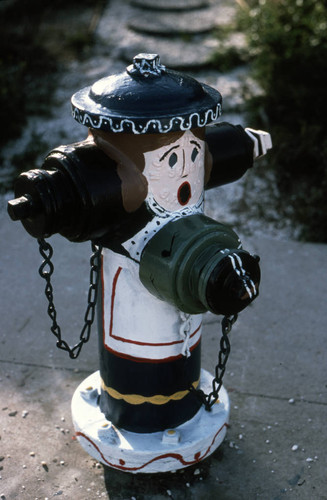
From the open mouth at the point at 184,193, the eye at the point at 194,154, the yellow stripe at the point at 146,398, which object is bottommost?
the yellow stripe at the point at 146,398

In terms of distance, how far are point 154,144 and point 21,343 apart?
170cm

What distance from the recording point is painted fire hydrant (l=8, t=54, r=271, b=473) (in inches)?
77.7

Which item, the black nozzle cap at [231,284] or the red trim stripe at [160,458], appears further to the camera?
the red trim stripe at [160,458]

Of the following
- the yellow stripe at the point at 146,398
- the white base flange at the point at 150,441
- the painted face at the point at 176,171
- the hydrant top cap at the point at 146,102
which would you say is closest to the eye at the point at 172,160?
the painted face at the point at 176,171

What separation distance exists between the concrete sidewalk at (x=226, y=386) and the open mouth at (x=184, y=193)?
1.15 metres

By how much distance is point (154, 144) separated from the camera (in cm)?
204

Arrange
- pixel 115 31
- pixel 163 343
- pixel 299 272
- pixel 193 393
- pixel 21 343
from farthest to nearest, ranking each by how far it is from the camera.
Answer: pixel 115 31 < pixel 299 272 < pixel 21 343 < pixel 193 393 < pixel 163 343

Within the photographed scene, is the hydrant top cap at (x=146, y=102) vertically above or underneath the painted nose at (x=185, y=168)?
above

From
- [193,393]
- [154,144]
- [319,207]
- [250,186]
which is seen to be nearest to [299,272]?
[319,207]

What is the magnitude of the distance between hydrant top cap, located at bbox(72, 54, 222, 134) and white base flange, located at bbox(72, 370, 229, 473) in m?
1.19

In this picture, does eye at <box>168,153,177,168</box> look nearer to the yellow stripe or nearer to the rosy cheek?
the rosy cheek

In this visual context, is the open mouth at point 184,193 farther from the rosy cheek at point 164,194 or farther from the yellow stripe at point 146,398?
the yellow stripe at point 146,398

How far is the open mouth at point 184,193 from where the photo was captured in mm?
2154

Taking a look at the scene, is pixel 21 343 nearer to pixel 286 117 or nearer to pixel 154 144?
pixel 154 144
